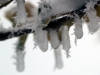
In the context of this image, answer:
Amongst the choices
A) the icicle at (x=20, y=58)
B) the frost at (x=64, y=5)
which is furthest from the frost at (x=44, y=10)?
the icicle at (x=20, y=58)

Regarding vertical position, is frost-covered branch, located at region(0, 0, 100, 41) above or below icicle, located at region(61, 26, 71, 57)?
above

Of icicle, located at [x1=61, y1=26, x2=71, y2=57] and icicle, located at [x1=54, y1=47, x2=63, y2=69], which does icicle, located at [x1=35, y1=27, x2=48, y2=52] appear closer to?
icicle, located at [x1=61, y1=26, x2=71, y2=57]

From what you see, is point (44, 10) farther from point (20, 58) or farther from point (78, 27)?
point (20, 58)

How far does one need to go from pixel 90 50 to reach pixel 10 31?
385mm

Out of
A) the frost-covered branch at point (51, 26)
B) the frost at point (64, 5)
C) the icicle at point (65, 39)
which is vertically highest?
the frost at point (64, 5)

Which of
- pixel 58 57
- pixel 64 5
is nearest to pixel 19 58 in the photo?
pixel 58 57

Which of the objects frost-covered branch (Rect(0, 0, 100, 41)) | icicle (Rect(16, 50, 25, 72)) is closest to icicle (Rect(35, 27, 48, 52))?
frost-covered branch (Rect(0, 0, 100, 41))

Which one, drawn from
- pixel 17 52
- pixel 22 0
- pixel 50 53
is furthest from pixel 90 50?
pixel 22 0

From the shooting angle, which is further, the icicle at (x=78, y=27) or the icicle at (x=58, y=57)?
the icicle at (x=58, y=57)

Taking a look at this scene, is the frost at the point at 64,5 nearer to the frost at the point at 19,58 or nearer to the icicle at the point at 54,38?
the icicle at the point at 54,38

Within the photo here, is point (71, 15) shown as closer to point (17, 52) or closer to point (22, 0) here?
point (22, 0)

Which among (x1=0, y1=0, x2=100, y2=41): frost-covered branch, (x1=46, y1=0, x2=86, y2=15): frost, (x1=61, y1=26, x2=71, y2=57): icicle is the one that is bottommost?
(x1=61, y1=26, x2=71, y2=57): icicle

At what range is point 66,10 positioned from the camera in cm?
30

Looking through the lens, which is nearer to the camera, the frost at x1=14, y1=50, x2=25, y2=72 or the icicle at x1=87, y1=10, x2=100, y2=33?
the icicle at x1=87, y1=10, x2=100, y2=33
